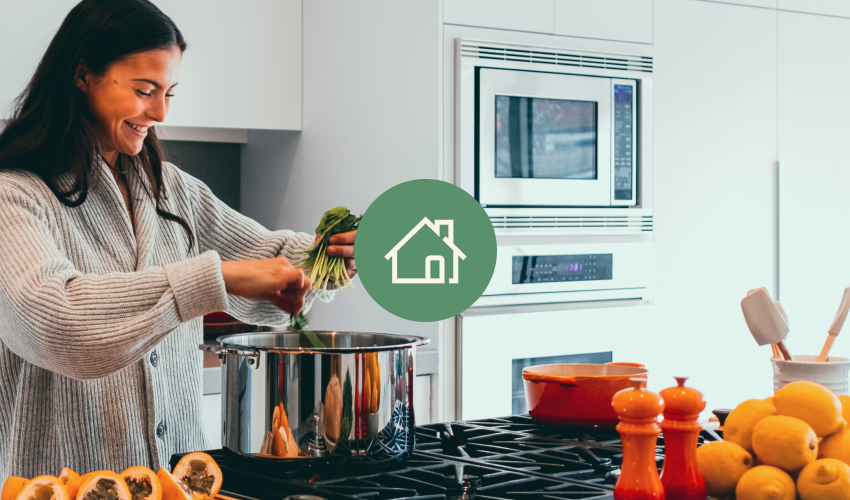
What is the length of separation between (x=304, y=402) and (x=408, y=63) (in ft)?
4.62

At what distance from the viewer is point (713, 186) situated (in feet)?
8.80

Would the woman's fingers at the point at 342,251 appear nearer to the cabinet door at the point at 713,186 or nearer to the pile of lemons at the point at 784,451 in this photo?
the pile of lemons at the point at 784,451

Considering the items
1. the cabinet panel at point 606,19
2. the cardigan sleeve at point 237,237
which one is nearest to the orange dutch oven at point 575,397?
the cardigan sleeve at point 237,237

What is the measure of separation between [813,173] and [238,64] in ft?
6.25

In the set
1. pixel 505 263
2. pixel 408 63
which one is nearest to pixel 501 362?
pixel 505 263

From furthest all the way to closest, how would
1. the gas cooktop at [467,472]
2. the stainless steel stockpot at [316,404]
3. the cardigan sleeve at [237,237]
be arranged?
1. the cardigan sleeve at [237,237]
2. the stainless steel stockpot at [316,404]
3. the gas cooktop at [467,472]

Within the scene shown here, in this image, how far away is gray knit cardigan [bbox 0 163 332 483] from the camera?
42.1 inches

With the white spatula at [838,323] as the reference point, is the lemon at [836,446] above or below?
below

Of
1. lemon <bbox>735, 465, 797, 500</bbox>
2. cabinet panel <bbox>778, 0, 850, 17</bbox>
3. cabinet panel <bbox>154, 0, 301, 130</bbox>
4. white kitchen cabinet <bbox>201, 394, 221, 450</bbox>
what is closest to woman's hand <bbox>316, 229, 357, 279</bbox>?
lemon <bbox>735, 465, 797, 500</bbox>

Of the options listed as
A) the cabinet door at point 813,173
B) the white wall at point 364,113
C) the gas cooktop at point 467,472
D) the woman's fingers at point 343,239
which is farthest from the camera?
the cabinet door at point 813,173

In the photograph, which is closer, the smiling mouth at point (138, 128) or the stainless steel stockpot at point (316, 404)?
the stainless steel stockpot at point (316, 404)

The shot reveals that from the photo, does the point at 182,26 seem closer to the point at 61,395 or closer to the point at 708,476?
the point at 61,395

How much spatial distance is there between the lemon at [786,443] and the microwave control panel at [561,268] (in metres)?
1.53

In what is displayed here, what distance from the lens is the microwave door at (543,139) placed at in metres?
2.28
